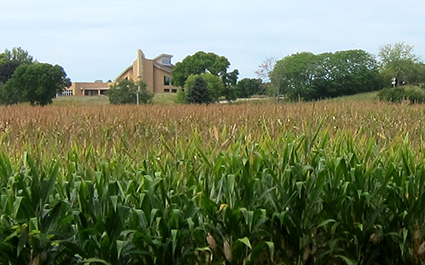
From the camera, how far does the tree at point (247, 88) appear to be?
75.0 metres

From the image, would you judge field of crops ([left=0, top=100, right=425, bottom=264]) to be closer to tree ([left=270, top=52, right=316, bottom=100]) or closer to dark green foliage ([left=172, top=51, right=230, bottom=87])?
tree ([left=270, top=52, right=316, bottom=100])

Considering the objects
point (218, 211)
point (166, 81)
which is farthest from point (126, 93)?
point (218, 211)

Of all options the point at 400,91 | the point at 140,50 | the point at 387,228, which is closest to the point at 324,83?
the point at 140,50

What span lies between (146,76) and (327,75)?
90.9ft

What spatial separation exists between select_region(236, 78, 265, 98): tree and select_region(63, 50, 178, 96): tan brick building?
1253 cm

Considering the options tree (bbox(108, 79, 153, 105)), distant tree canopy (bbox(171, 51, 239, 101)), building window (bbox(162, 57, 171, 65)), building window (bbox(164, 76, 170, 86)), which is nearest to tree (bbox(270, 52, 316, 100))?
distant tree canopy (bbox(171, 51, 239, 101))


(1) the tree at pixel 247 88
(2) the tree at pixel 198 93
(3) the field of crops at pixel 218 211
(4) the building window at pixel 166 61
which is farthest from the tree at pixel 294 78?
(3) the field of crops at pixel 218 211

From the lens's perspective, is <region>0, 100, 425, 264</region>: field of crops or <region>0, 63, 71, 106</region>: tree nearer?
<region>0, 100, 425, 264</region>: field of crops

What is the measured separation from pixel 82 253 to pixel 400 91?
2874cm

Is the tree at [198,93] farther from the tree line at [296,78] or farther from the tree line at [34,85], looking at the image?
the tree line at [34,85]

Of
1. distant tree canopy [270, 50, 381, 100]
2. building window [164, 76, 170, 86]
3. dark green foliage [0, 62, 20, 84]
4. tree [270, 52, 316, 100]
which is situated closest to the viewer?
tree [270, 52, 316, 100]

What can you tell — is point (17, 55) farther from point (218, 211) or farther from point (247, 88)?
point (218, 211)

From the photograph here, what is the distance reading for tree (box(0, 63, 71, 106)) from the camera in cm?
6059

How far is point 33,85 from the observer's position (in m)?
61.1
